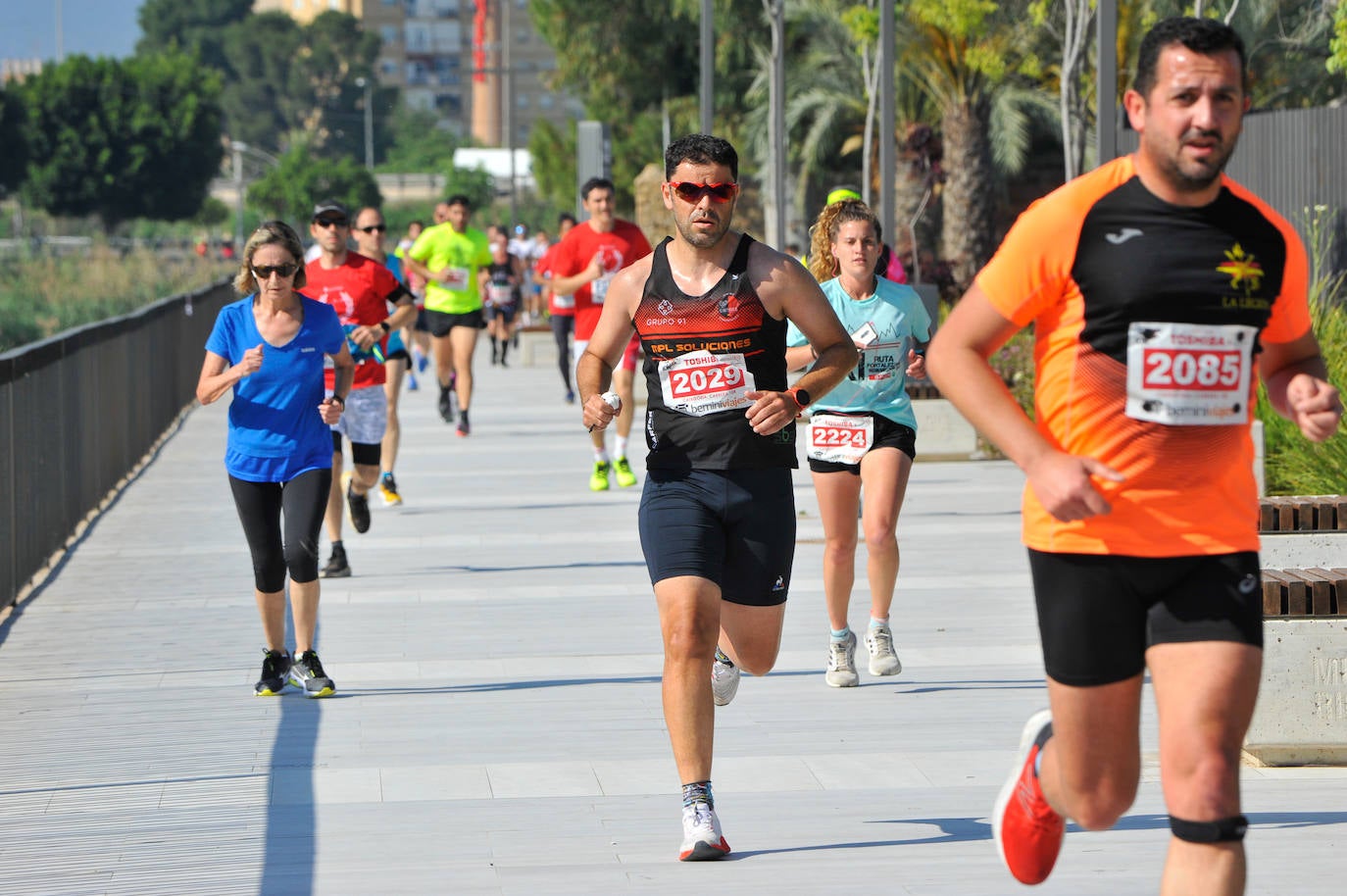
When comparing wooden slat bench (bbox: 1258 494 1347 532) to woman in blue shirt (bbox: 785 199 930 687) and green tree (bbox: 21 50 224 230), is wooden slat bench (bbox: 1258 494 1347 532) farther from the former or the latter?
green tree (bbox: 21 50 224 230)

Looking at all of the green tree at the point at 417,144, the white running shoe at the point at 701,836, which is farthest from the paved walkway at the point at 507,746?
the green tree at the point at 417,144

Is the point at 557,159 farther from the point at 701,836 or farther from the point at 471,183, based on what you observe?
the point at 701,836

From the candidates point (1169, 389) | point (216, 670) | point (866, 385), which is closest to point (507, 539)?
point (216, 670)

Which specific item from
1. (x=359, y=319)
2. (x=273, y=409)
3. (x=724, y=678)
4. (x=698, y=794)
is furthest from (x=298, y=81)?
(x=698, y=794)

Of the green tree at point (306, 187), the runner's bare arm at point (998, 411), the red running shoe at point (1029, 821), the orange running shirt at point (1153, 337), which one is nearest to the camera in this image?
the runner's bare arm at point (998, 411)

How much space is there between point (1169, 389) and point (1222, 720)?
67cm

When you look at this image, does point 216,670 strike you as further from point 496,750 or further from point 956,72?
point 956,72

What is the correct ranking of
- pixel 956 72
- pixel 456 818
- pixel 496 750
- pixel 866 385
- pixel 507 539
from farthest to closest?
pixel 956 72 < pixel 507 539 < pixel 866 385 < pixel 496 750 < pixel 456 818

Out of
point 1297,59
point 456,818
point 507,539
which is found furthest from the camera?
point 1297,59

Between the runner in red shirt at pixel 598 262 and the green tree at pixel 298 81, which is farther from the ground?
the green tree at pixel 298 81

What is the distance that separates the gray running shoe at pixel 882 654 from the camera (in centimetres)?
856

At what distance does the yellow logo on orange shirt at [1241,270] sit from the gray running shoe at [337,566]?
768 centimetres

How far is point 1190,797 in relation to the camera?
4.36 m

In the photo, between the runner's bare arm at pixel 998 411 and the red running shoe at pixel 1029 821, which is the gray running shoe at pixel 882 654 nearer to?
the red running shoe at pixel 1029 821
